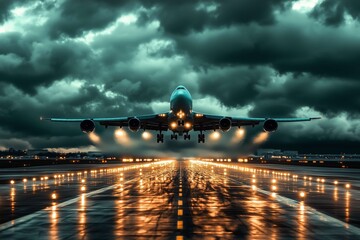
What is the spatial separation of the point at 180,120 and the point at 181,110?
106 inches

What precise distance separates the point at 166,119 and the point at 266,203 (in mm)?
37942

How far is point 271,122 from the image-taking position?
180 feet

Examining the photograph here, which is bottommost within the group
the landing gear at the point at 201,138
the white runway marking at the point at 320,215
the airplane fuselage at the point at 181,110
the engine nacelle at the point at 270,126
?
the white runway marking at the point at 320,215

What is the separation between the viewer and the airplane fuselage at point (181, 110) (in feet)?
169

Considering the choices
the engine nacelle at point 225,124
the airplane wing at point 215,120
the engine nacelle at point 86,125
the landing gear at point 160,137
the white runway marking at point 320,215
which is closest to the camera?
the white runway marking at point 320,215

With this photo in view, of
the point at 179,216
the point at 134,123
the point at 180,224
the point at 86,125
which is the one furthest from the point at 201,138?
the point at 180,224

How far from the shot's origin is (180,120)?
54594mm

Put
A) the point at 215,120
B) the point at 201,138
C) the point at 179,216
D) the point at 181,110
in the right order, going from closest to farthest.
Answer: the point at 179,216 < the point at 181,110 < the point at 215,120 < the point at 201,138

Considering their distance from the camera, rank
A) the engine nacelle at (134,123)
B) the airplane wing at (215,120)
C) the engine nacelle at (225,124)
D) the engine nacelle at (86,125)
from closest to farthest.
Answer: the engine nacelle at (134,123) < the engine nacelle at (86,125) < the engine nacelle at (225,124) < the airplane wing at (215,120)

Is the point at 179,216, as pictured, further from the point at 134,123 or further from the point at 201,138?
the point at 201,138

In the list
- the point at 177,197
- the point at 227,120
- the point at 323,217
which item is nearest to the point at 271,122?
the point at 227,120

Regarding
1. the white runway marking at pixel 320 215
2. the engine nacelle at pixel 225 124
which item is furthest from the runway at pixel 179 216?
the engine nacelle at pixel 225 124

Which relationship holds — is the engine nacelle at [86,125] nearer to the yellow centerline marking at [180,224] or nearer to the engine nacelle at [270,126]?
the engine nacelle at [270,126]

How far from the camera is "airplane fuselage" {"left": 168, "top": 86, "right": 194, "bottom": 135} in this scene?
169 feet
